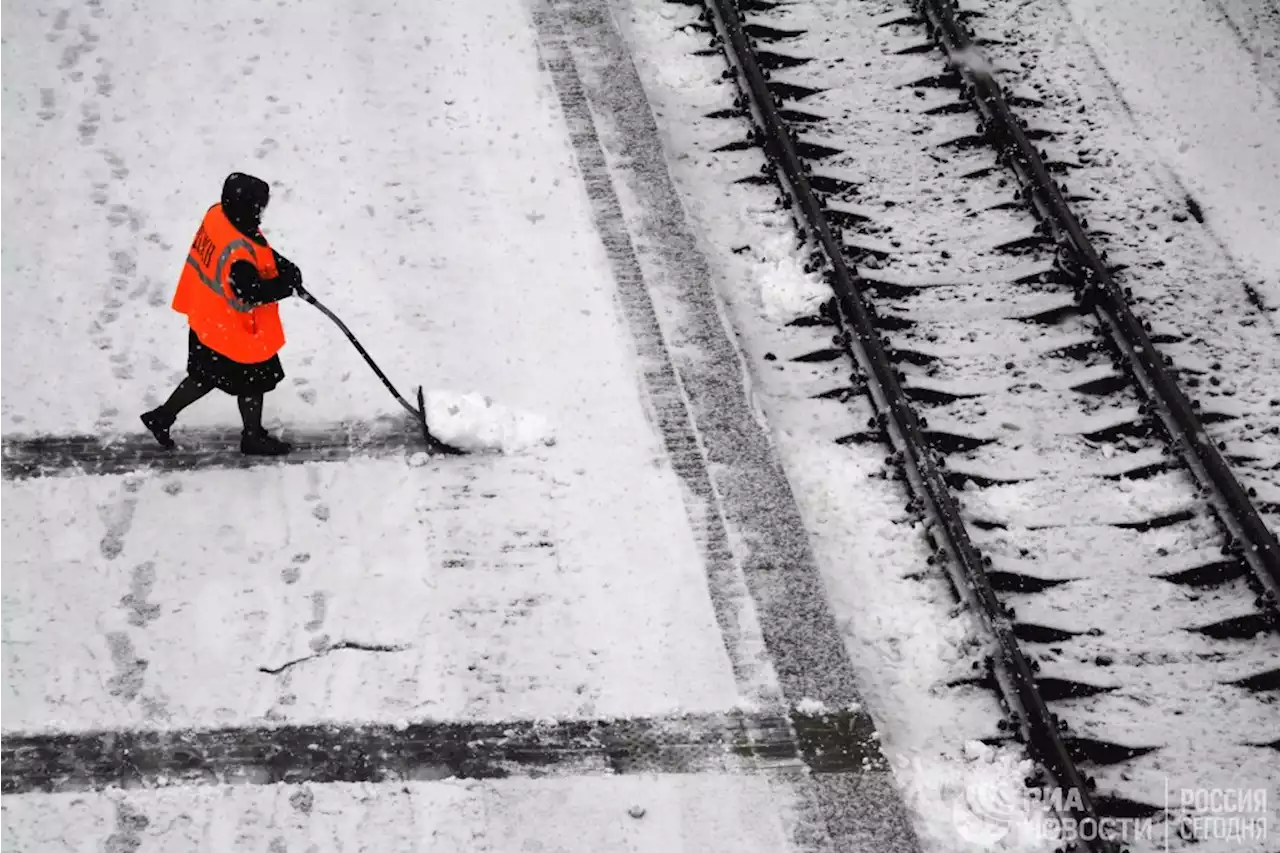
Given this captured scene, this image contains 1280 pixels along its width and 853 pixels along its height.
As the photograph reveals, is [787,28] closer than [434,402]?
No

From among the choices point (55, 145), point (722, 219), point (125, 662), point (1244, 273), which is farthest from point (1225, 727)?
point (55, 145)

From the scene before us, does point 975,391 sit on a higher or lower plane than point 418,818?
higher

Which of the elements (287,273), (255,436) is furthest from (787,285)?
(255,436)

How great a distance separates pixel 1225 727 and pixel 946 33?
16.6 ft

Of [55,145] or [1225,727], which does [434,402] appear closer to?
[55,145]

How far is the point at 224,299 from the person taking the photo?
17.8 ft

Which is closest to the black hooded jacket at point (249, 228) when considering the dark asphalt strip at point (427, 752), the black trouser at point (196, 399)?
the black trouser at point (196, 399)

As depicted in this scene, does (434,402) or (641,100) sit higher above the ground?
(641,100)

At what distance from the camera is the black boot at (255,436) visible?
6.02 m

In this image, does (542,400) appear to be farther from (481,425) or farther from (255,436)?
(255,436)

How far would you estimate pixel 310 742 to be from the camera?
5.23 m

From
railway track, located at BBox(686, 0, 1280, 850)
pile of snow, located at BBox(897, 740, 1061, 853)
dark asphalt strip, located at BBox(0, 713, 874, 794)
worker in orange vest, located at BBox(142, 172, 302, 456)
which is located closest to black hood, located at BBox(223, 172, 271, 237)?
worker in orange vest, located at BBox(142, 172, 302, 456)

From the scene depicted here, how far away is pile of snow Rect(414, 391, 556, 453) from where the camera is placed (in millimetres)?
6293

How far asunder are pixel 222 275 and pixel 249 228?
0.76 feet
